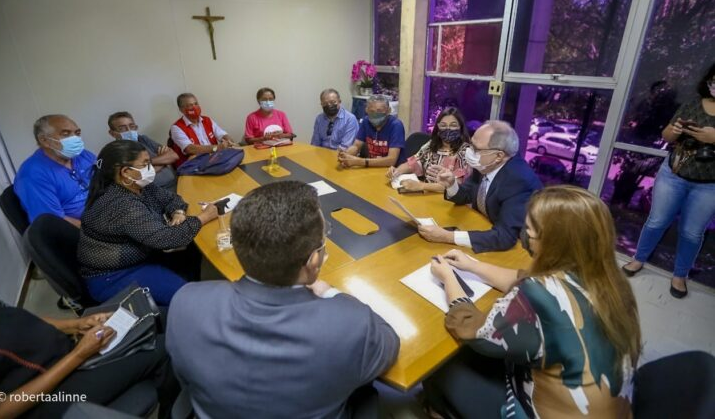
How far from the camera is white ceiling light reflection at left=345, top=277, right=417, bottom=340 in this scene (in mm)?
1115

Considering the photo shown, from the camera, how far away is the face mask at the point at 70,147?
84.7 inches

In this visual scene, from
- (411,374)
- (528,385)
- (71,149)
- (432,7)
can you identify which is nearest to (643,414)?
(528,385)

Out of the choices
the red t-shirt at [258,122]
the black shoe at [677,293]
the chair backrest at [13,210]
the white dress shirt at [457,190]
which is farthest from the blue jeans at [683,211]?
the chair backrest at [13,210]

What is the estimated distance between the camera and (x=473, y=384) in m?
1.15

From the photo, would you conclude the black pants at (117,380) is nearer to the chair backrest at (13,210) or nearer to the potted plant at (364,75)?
the chair backrest at (13,210)

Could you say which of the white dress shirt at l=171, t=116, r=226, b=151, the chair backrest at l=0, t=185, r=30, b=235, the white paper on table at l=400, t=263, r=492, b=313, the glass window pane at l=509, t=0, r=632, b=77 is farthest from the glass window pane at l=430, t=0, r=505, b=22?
the chair backrest at l=0, t=185, r=30, b=235

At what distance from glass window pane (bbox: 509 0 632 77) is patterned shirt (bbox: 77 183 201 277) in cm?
322

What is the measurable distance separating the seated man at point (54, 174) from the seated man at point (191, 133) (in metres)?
0.99

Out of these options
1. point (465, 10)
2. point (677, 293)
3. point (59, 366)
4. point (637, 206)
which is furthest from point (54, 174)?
point (637, 206)

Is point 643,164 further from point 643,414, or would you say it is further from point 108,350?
point 108,350

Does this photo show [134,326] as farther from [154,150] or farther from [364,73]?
[364,73]

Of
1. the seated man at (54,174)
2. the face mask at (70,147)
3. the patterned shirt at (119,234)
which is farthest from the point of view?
the face mask at (70,147)

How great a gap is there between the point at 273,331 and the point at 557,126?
11.9 feet

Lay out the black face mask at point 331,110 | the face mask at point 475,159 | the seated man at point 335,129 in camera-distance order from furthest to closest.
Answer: the seated man at point 335,129, the black face mask at point 331,110, the face mask at point 475,159
